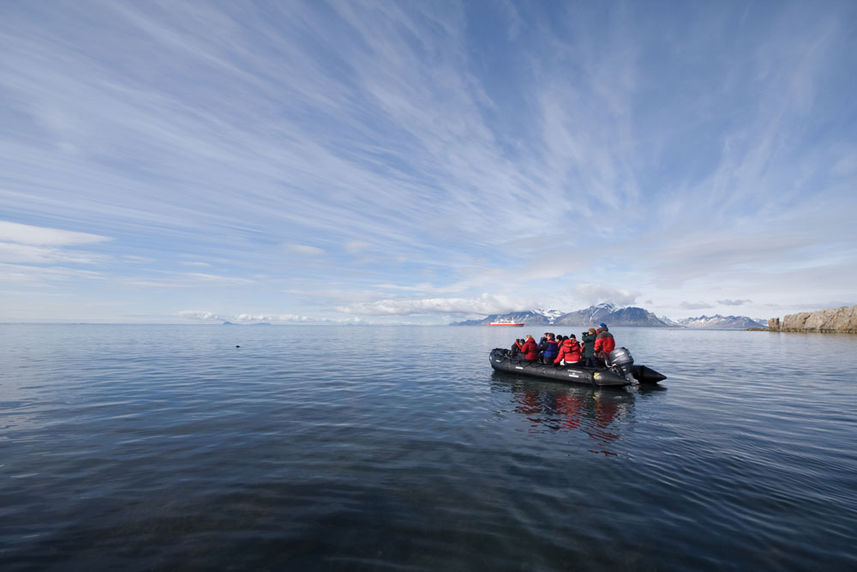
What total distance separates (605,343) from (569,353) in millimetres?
2129

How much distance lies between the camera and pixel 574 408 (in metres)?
15.5

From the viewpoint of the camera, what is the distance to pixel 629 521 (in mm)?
6492

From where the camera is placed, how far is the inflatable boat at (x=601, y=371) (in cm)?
1930

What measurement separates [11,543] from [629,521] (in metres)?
10.4

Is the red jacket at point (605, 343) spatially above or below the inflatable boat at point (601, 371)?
above

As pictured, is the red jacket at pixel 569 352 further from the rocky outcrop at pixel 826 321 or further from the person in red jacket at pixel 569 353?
the rocky outcrop at pixel 826 321

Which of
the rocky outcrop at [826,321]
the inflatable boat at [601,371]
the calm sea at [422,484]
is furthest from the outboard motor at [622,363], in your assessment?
the rocky outcrop at [826,321]

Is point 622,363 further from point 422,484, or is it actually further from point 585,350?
point 422,484

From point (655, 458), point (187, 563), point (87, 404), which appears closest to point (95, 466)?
point (187, 563)

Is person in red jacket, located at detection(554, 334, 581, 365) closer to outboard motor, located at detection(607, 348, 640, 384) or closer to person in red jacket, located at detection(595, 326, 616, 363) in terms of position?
person in red jacket, located at detection(595, 326, 616, 363)

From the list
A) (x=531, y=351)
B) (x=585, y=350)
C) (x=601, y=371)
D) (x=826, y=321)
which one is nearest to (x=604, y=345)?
(x=585, y=350)

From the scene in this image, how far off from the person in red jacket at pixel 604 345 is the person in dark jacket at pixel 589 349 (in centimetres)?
28

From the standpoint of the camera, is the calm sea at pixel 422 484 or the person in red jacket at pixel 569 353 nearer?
the calm sea at pixel 422 484

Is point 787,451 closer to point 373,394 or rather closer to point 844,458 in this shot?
point 844,458
